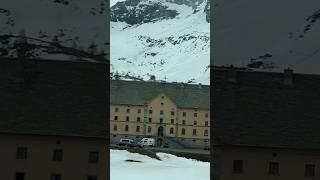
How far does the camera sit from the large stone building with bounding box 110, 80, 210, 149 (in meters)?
35.9

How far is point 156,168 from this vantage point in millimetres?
18516

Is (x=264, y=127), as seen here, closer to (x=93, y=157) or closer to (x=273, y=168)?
(x=273, y=168)

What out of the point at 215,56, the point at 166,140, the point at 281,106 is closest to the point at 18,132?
the point at 215,56

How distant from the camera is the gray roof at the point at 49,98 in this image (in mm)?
7902

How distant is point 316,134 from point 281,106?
Answer: 2.09 ft

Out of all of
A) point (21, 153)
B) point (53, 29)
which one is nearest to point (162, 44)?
point (53, 29)

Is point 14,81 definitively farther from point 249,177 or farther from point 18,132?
point 249,177

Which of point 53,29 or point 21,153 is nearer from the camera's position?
point 21,153

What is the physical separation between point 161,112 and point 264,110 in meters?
32.3

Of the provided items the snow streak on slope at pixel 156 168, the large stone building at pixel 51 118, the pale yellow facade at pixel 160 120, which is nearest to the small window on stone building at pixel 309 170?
the large stone building at pixel 51 118

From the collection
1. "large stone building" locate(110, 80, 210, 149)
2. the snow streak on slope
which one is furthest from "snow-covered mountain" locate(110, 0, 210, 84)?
the snow streak on slope

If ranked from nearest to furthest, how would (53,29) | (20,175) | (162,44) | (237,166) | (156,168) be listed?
(237,166) < (20,175) < (53,29) < (156,168) < (162,44)

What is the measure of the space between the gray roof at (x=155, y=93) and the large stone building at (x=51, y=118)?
2825 centimetres

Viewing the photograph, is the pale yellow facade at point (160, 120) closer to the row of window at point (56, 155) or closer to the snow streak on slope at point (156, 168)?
the snow streak on slope at point (156, 168)
